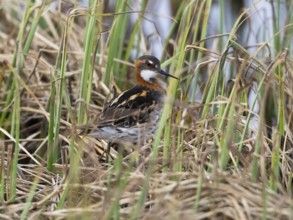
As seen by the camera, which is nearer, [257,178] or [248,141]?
[257,178]

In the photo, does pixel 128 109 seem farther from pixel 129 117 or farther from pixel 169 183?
pixel 169 183

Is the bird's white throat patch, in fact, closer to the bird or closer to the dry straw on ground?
the bird

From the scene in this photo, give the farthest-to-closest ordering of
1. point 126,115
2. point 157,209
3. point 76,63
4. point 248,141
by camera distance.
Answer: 1. point 76,63
2. point 126,115
3. point 248,141
4. point 157,209

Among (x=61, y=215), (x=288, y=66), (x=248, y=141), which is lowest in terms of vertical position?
(x=61, y=215)

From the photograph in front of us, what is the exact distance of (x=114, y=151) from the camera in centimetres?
505

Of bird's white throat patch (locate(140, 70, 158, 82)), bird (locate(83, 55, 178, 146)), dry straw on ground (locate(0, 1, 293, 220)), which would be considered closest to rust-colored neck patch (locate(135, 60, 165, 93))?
bird's white throat patch (locate(140, 70, 158, 82))

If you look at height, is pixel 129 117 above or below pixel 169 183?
above

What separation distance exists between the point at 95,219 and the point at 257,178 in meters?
0.80

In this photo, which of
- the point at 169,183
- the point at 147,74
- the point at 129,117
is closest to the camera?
the point at 169,183

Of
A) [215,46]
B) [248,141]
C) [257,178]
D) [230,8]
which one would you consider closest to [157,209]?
[257,178]

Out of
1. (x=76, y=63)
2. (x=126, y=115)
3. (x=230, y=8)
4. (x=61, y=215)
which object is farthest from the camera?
(x=230, y=8)

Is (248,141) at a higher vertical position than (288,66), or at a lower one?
lower

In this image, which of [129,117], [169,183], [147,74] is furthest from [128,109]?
[169,183]

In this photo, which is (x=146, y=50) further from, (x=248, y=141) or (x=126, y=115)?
(x=248, y=141)
